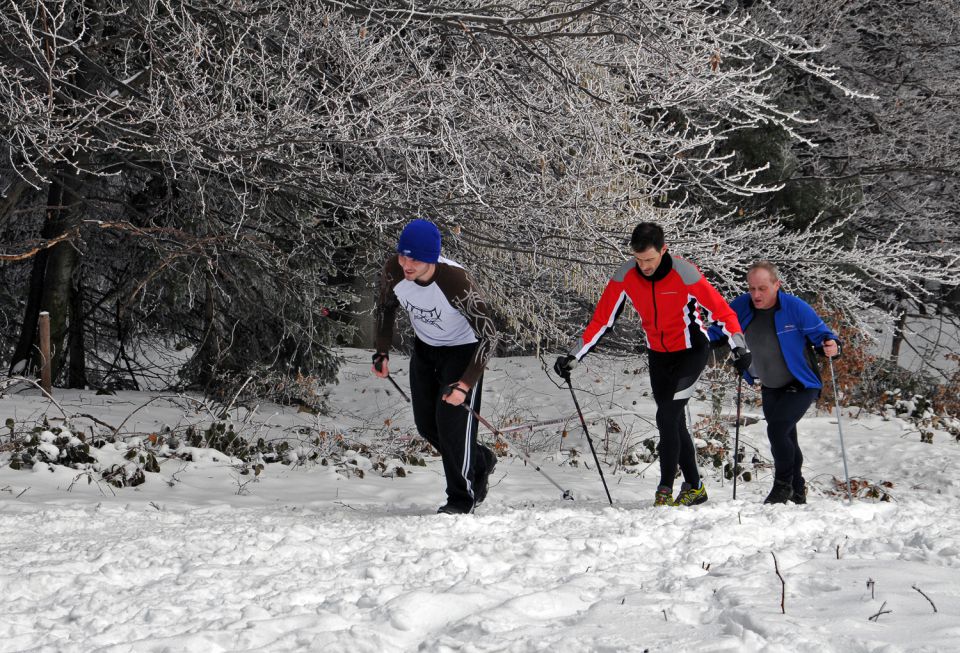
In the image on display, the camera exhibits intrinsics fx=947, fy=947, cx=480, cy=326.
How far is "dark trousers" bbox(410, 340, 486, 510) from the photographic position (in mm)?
5656

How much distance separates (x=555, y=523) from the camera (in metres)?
5.15

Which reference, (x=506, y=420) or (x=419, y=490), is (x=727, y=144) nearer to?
(x=506, y=420)

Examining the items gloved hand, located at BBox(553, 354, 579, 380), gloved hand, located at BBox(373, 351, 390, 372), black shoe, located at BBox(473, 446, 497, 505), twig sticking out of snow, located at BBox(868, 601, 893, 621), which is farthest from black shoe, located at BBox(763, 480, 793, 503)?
twig sticking out of snow, located at BBox(868, 601, 893, 621)

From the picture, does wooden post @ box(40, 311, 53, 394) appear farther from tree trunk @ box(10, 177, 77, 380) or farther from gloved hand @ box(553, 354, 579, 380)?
gloved hand @ box(553, 354, 579, 380)

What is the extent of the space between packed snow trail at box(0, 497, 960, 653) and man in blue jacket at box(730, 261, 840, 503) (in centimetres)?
105

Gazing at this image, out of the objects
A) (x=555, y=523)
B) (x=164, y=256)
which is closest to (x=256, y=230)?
(x=164, y=256)

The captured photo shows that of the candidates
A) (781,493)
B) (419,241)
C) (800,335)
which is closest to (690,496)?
(781,493)

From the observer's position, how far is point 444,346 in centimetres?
568

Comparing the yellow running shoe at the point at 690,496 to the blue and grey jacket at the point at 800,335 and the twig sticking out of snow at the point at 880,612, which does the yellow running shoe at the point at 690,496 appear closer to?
the blue and grey jacket at the point at 800,335

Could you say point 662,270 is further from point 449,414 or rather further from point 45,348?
point 45,348

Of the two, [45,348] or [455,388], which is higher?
[45,348]

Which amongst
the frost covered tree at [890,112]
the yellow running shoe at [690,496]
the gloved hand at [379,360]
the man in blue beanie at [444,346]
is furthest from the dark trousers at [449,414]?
the frost covered tree at [890,112]

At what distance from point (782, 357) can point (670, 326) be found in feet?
3.00

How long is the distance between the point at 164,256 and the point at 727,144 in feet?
28.3
